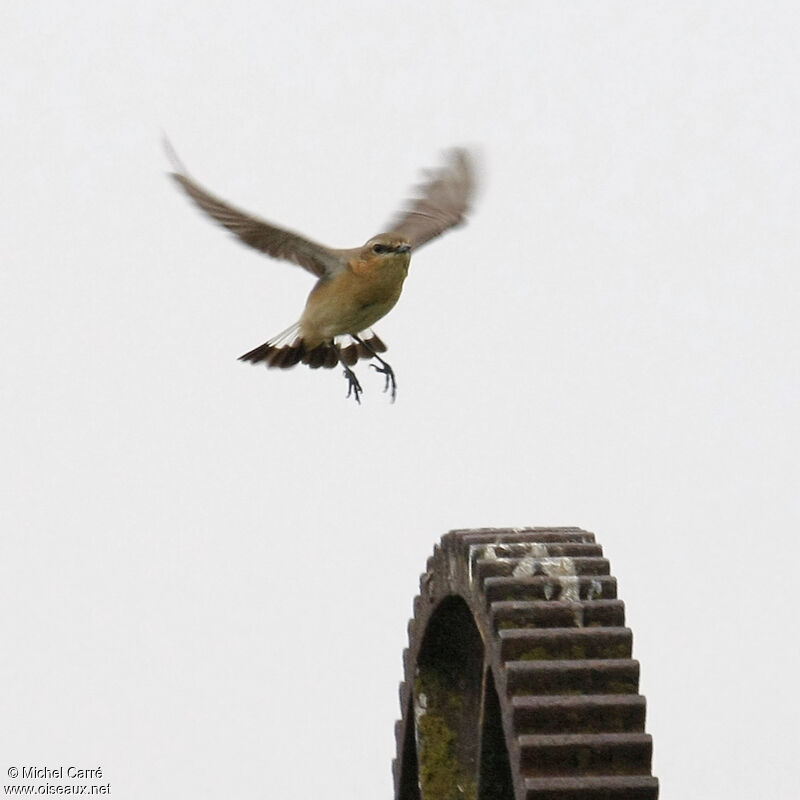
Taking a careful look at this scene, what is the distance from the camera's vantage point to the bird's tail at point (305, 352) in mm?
8188

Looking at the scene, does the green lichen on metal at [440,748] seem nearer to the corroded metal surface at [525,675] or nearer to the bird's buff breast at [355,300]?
the corroded metal surface at [525,675]

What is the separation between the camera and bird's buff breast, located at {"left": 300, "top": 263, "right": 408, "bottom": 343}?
7.73m

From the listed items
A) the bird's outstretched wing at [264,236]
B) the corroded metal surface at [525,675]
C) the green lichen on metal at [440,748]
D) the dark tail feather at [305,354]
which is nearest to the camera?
the corroded metal surface at [525,675]

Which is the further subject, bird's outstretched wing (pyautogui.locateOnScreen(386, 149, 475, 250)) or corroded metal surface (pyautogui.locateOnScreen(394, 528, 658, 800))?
bird's outstretched wing (pyautogui.locateOnScreen(386, 149, 475, 250))

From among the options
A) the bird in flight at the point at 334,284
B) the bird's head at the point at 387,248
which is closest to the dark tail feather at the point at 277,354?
the bird in flight at the point at 334,284

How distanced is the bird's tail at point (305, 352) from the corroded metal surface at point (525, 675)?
198 centimetres

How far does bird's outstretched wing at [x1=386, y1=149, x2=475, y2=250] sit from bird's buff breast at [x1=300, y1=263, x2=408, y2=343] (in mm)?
655

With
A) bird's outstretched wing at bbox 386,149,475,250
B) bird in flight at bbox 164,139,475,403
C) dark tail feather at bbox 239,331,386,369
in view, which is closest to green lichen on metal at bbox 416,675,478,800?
bird in flight at bbox 164,139,475,403

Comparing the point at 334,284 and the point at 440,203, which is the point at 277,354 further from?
the point at 440,203

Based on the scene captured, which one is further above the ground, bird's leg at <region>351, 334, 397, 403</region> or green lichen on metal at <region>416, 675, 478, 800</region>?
bird's leg at <region>351, 334, 397, 403</region>

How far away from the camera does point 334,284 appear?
7.88 metres

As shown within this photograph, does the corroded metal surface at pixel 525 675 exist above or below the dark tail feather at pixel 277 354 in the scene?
below

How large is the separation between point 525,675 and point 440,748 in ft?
5.10

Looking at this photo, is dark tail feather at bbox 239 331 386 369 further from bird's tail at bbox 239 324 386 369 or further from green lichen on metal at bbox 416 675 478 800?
green lichen on metal at bbox 416 675 478 800
